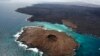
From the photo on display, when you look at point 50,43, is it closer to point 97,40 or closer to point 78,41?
point 78,41

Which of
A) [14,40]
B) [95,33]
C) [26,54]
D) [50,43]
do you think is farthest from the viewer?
[95,33]

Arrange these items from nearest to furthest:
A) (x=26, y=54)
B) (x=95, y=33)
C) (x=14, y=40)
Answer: (x=26, y=54) < (x=14, y=40) < (x=95, y=33)

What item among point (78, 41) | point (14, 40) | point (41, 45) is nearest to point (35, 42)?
point (41, 45)

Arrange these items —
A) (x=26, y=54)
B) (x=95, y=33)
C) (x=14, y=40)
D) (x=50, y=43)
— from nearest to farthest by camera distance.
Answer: (x=26, y=54) < (x=50, y=43) < (x=14, y=40) < (x=95, y=33)

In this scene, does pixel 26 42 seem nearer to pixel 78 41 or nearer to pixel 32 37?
pixel 32 37

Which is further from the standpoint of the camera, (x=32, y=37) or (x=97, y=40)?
(x=97, y=40)

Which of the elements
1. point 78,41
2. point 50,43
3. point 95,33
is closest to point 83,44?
point 78,41
